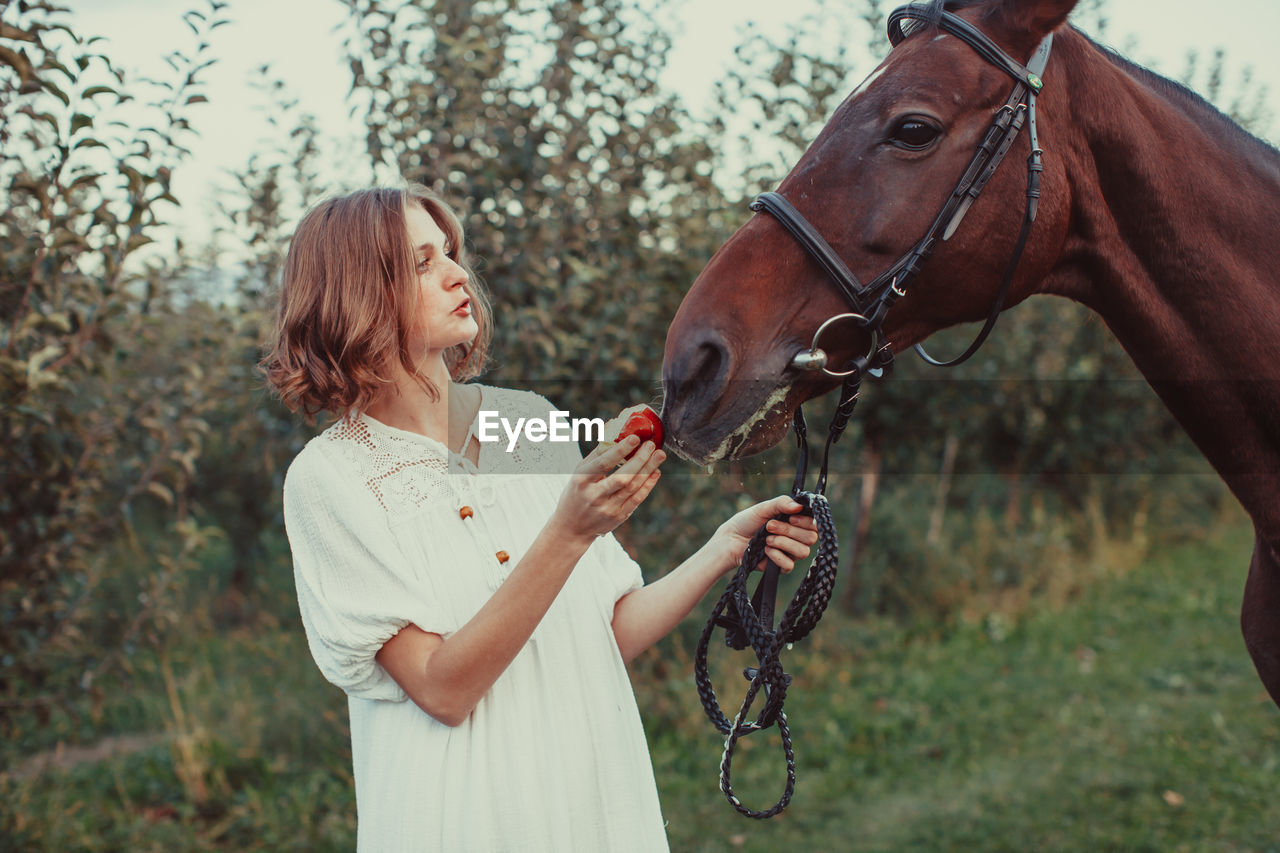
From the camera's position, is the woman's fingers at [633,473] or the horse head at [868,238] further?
the horse head at [868,238]

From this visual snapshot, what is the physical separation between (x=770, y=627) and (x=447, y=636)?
0.62 metres

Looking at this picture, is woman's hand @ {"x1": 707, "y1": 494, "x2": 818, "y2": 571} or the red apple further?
woman's hand @ {"x1": 707, "y1": 494, "x2": 818, "y2": 571}

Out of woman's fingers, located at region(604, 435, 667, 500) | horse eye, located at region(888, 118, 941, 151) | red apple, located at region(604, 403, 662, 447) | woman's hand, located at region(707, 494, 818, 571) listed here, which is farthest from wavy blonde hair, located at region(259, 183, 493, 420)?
horse eye, located at region(888, 118, 941, 151)

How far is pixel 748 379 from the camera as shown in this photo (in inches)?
65.1

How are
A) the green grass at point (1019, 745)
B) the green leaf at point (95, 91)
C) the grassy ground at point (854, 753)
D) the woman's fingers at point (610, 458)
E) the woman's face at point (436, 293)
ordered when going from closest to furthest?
the woman's fingers at point (610, 458) → the woman's face at point (436, 293) → the green leaf at point (95, 91) → the grassy ground at point (854, 753) → the green grass at point (1019, 745)

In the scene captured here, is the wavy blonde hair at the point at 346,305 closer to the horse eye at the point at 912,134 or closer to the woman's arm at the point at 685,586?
the woman's arm at the point at 685,586

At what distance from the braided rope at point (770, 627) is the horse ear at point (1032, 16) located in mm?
999

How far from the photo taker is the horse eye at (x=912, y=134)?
174cm

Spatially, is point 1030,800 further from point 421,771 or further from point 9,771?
point 9,771

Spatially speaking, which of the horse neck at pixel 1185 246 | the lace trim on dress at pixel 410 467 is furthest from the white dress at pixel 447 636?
the horse neck at pixel 1185 246

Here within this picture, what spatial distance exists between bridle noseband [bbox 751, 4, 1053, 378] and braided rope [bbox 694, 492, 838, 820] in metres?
0.33

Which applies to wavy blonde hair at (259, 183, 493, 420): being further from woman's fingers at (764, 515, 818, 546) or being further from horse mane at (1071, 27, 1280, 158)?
horse mane at (1071, 27, 1280, 158)

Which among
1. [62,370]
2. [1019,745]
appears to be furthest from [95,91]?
[1019,745]

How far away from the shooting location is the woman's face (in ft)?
6.08
